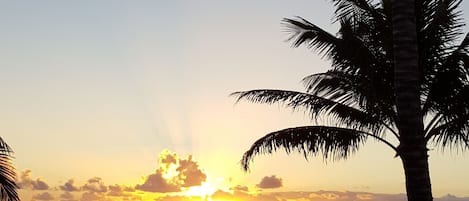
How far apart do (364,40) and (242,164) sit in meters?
4.79

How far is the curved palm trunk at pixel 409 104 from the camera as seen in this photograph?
952cm

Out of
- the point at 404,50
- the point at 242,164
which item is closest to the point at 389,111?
the point at 242,164

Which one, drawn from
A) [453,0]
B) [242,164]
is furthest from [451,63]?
[242,164]

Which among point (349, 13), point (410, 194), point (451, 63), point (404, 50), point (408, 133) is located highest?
point (349, 13)

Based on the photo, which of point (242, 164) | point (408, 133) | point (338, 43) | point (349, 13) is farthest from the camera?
point (242, 164)

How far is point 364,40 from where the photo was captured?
16.7 metres

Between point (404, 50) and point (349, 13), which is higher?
point (349, 13)

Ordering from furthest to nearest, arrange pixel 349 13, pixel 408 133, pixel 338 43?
pixel 338 43 → pixel 349 13 → pixel 408 133

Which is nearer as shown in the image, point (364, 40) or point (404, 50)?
point (404, 50)

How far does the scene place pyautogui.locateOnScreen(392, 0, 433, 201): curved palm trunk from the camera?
9.52 meters

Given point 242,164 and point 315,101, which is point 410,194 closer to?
point 315,101

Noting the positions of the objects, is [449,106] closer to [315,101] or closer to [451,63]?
[451,63]

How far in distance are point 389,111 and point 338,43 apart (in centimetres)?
224

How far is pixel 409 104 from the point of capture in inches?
379
